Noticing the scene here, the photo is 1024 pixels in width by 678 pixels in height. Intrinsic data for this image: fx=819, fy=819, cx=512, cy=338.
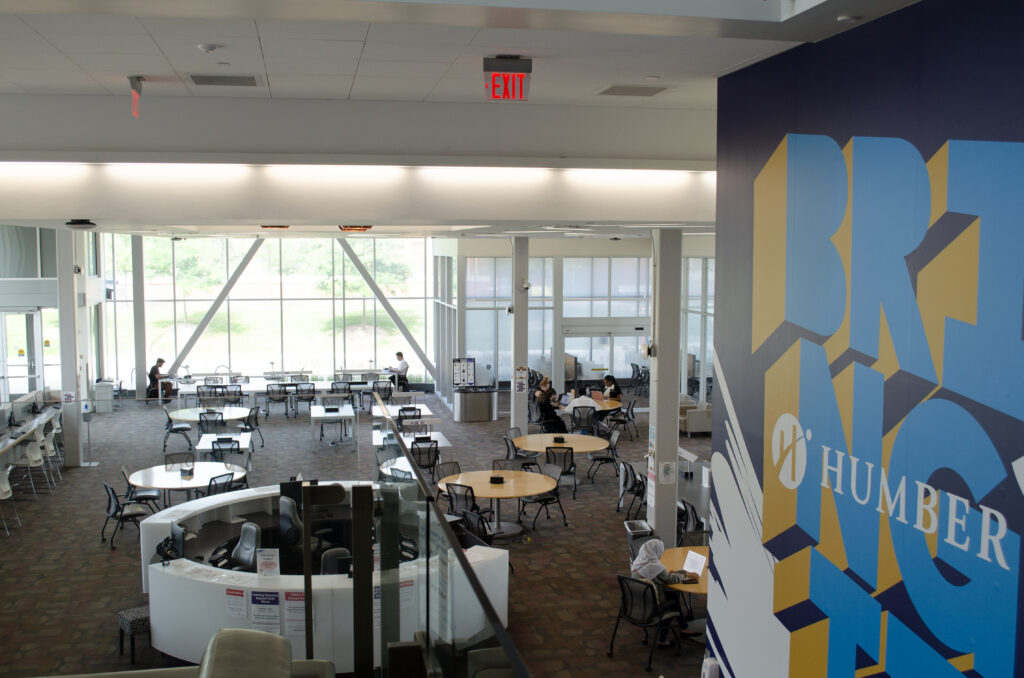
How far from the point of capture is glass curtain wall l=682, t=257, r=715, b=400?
18250 mm

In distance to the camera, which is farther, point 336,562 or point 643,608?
point 336,562

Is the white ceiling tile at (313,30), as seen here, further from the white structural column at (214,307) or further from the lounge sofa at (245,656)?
the white structural column at (214,307)

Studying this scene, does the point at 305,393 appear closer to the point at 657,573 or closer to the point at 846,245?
the point at 657,573

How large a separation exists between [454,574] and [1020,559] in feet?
5.59

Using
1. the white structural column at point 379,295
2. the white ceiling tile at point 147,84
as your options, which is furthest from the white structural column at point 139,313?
the white ceiling tile at point 147,84

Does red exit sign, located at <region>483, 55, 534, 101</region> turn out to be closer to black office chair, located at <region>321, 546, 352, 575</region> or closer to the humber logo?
the humber logo

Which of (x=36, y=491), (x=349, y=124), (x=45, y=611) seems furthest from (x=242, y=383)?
(x=349, y=124)

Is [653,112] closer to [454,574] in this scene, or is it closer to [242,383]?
[454,574]

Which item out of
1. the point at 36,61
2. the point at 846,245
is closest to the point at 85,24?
the point at 36,61

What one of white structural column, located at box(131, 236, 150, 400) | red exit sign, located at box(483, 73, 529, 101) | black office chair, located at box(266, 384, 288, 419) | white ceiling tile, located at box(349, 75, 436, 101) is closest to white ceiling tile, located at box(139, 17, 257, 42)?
white ceiling tile, located at box(349, 75, 436, 101)

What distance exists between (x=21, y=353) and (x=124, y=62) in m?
14.7

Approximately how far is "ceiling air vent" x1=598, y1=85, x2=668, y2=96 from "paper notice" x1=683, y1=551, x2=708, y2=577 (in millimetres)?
4015

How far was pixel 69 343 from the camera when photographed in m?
14.0

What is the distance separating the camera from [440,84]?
5.18 m
